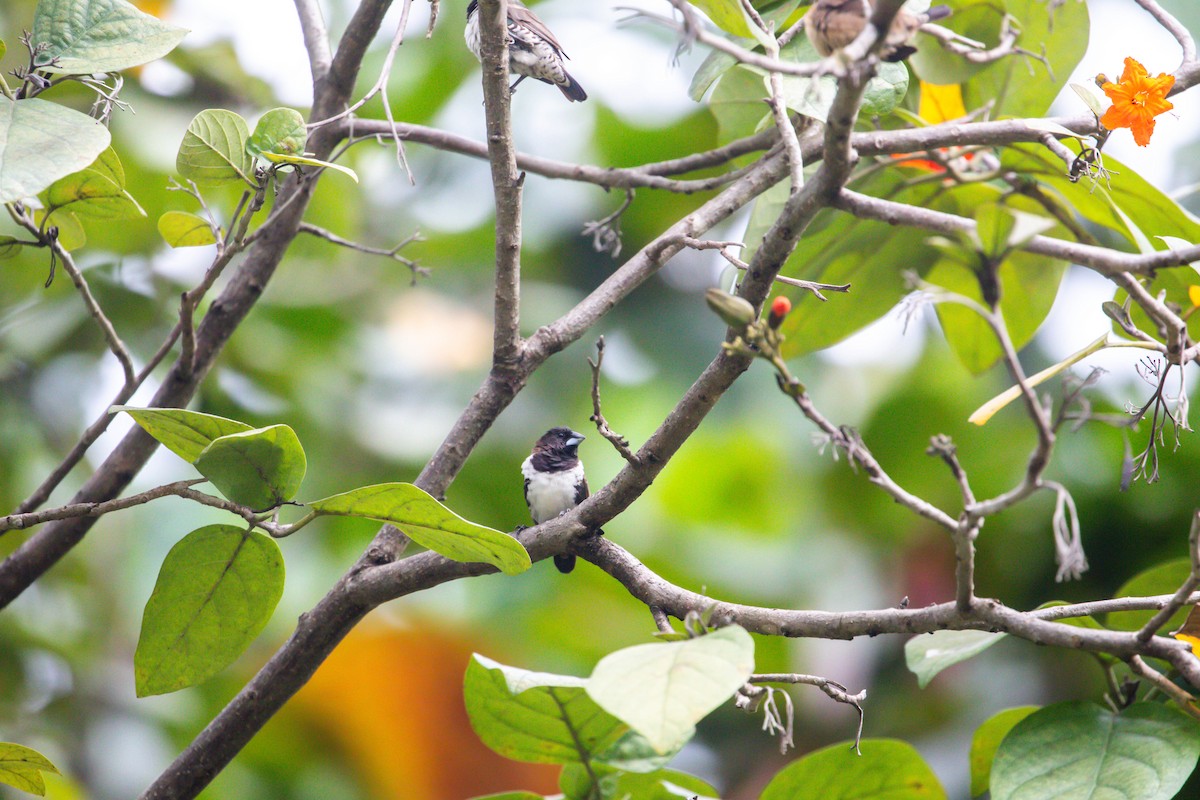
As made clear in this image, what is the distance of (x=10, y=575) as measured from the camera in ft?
3.58

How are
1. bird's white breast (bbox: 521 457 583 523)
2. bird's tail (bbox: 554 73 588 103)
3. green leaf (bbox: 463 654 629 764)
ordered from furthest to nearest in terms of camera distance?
bird's white breast (bbox: 521 457 583 523)
bird's tail (bbox: 554 73 588 103)
green leaf (bbox: 463 654 629 764)

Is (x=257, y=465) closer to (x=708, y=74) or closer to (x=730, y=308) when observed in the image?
(x=730, y=308)

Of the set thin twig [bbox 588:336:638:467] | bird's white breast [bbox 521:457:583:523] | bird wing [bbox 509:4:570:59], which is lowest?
bird's white breast [bbox 521:457:583:523]

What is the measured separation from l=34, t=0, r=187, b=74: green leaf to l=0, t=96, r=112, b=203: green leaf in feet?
0.24

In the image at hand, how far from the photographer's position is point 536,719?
856mm

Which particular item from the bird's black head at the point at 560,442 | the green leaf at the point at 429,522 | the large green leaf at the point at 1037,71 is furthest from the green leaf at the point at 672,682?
the bird's black head at the point at 560,442

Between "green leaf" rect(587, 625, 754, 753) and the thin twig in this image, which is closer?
"green leaf" rect(587, 625, 754, 753)

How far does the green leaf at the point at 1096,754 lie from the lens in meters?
0.84

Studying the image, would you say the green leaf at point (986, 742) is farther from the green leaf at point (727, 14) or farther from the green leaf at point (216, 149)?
the green leaf at point (216, 149)

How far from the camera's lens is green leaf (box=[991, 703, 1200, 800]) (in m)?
0.84

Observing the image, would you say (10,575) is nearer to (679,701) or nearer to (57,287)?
(679,701)

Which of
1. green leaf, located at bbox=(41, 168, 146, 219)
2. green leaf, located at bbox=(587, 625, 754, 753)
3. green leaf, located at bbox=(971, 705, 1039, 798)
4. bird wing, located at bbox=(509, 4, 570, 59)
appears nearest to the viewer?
green leaf, located at bbox=(587, 625, 754, 753)

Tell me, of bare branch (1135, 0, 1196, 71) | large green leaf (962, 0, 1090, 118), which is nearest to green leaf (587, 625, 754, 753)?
bare branch (1135, 0, 1196, 71)

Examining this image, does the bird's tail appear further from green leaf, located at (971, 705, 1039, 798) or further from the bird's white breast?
green leaf, located at (971, 705, 1039, 798)
